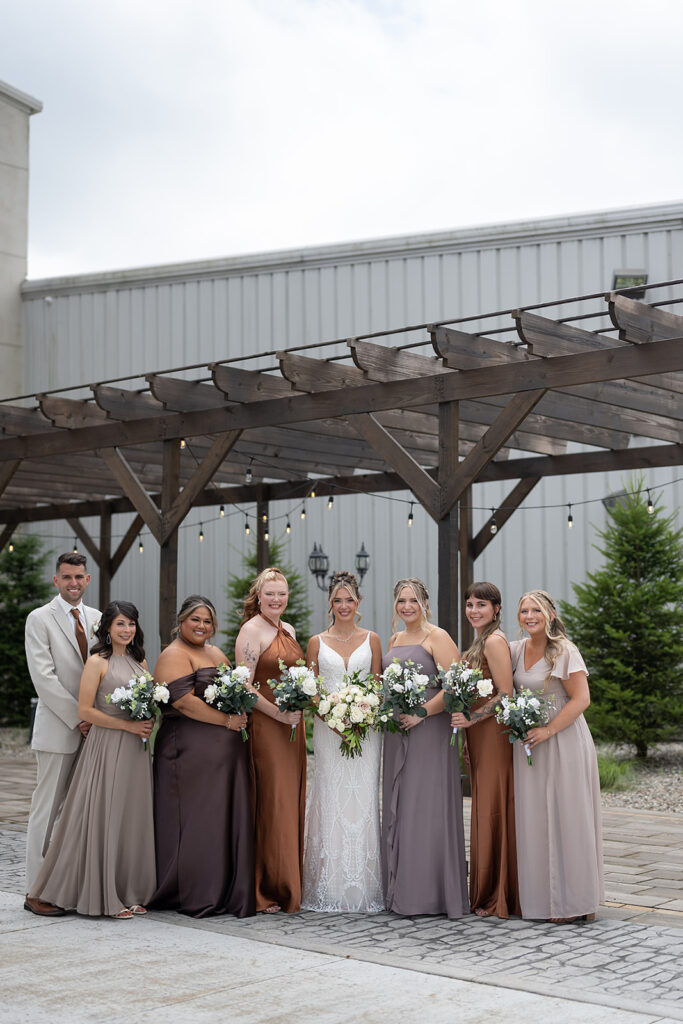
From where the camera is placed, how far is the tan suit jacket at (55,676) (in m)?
6.59

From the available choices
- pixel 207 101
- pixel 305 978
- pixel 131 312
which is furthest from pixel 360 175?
pixel 305 978

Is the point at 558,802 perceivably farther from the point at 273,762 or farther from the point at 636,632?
the point at 636,632

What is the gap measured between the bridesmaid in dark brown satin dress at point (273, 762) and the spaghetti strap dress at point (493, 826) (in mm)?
963

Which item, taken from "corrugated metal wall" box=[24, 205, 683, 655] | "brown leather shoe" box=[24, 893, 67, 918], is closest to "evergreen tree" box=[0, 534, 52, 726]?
"corrugated metal wall" box=[24, 205, 683, 655]

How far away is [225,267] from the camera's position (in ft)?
66.0

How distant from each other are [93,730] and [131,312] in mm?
15697

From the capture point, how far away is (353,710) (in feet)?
21.1

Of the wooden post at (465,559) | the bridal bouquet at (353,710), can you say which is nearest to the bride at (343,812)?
the bridal bouquet at (353,710)

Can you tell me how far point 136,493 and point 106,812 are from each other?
20.3ft

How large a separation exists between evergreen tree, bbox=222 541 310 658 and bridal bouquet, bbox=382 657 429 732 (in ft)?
37.4

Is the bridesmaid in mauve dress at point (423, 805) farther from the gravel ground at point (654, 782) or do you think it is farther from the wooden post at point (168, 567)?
the wooden post at point (168, 567)

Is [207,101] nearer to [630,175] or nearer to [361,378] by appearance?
[361,378]

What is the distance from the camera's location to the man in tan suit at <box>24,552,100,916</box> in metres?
6.59

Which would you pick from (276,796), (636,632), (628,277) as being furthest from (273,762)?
(628,277)
